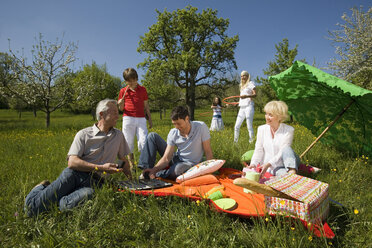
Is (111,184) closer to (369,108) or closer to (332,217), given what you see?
(332,217)

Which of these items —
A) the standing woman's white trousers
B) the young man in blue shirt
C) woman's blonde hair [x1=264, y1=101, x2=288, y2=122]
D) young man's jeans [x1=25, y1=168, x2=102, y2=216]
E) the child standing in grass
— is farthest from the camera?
the child standing in grass

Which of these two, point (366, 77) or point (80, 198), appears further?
point (366, 77)

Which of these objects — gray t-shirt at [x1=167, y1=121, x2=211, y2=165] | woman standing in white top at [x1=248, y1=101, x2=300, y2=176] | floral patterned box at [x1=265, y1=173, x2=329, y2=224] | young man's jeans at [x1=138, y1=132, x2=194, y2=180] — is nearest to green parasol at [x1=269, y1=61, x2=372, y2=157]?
woman standing in white top at [x1=248, y1=101, x2=300, y2=176]

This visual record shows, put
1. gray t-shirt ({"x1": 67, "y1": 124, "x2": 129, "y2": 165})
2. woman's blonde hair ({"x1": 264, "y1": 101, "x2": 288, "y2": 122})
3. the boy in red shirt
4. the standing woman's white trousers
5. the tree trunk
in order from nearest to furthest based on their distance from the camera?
gray t-shirt ({"x1": 67, "y1": 124, "x2": 129, "y2": 165}), woman's blonde hair ({"x1": 264, "y1": 101, "x2": 288, "y2": 122}), the boy in red shirt, the standing woman's white trousers, the tree trunk

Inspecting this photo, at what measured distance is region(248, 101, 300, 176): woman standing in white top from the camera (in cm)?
341

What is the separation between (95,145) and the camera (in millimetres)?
3088

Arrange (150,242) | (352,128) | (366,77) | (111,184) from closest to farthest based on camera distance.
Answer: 1. (150,242)
2. (111,184)
3. (352,128)
4. (366,77)

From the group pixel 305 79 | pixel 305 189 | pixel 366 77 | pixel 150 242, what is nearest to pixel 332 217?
pixel 305 189

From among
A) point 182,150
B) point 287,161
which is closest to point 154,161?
point 182,150

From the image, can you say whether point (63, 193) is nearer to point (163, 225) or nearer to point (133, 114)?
point (163, 225)

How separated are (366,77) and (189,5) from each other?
1414 centimetres

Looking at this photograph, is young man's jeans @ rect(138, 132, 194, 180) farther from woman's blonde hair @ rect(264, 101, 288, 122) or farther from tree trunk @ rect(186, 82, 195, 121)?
tree trunk @ rect(186, 82, 195, 121)

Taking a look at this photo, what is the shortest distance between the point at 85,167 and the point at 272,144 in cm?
287

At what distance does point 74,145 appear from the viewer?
295cm
